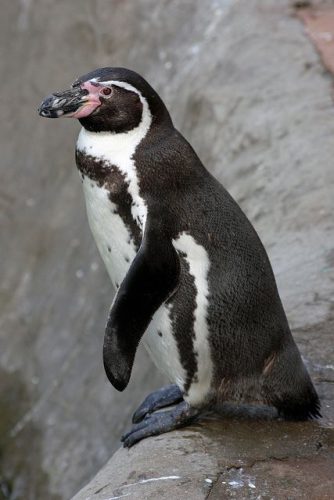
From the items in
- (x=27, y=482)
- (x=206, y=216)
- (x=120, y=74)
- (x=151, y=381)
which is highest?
(x=120, y=74)

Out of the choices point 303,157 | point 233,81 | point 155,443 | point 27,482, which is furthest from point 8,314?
point 155,443

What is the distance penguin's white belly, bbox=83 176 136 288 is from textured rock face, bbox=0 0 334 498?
1.83 feet

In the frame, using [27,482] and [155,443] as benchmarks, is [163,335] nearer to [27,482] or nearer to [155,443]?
[155,443]

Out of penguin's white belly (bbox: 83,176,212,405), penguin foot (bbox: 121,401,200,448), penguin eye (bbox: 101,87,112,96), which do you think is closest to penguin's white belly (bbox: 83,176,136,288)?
penguin's white belly (bbox: 83,176,212,405)

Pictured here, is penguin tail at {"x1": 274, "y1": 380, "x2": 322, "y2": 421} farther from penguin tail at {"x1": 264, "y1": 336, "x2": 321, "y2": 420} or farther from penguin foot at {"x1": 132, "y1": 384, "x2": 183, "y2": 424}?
penguin foot at {"x1": 132, "y1": 384, "x2": 183, "y2": 424}

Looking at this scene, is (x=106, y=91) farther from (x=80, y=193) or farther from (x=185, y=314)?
(x=80, y=193)

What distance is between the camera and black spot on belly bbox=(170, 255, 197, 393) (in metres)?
3.09

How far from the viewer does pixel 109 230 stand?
122 inches

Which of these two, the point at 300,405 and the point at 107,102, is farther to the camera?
the point at 300,405

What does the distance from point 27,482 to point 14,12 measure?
4356mm

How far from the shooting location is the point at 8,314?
7.39 m

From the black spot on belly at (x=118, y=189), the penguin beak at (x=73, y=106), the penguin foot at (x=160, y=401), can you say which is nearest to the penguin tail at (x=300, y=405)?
the penguin foot at (x=160, y=401)

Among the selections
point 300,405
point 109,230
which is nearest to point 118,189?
point 109,230

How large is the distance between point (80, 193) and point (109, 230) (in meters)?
4.37
